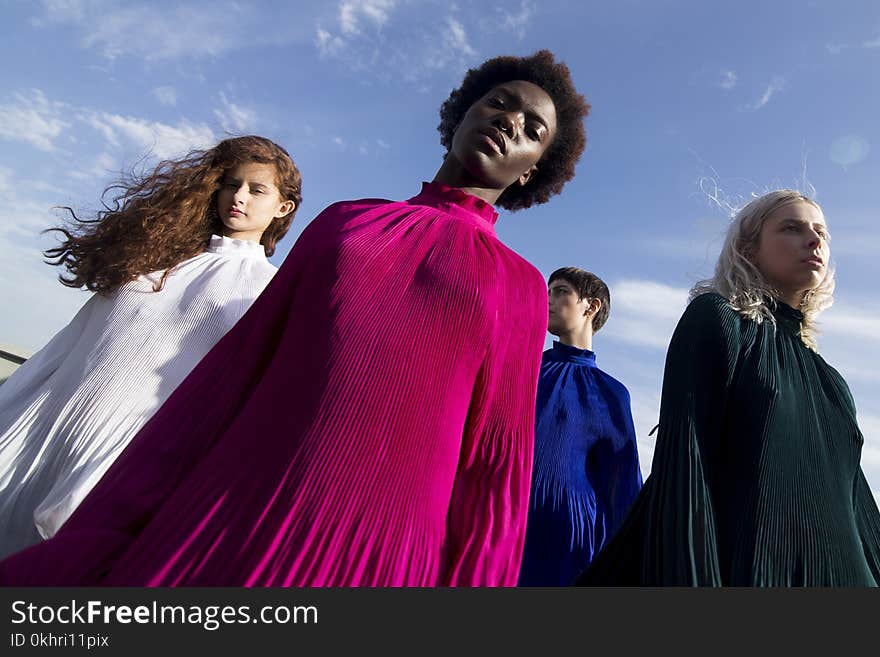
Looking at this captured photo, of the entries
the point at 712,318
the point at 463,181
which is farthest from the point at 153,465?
the point at 712,318

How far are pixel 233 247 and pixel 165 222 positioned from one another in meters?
0.31

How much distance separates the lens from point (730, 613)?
1880 mm

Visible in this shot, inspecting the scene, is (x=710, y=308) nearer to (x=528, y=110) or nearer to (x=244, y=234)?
(x=528, y=110)

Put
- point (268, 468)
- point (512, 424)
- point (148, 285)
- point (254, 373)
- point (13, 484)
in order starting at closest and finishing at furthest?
point (268, 468) < point (254, 373) < point (512, 424) < point (13, 484) < point (148, 285)

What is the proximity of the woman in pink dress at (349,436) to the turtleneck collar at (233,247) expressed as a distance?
1391 mm

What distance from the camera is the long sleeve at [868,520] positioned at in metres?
2.59

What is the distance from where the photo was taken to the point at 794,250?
2.96m

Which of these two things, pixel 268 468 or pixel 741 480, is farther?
pixel 741 480

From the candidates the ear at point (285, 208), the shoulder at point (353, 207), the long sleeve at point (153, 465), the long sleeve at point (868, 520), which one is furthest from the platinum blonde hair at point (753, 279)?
the ear at point (285, 208)

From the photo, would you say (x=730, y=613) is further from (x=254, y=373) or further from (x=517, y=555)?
(x=254, y=373)

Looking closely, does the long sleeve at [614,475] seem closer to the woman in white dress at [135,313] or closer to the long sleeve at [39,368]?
the woman in white dress at [135,313]

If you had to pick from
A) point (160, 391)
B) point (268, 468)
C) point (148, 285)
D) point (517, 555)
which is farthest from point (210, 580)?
point (148, 285)

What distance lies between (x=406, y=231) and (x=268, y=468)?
76 centimetres

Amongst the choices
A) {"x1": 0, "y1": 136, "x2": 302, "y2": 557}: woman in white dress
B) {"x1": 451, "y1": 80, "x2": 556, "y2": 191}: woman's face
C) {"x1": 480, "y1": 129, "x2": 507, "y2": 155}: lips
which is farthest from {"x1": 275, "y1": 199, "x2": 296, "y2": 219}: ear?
{"x1": 480, "y1": 129, "x2": 507, "y2": 155}: lips
